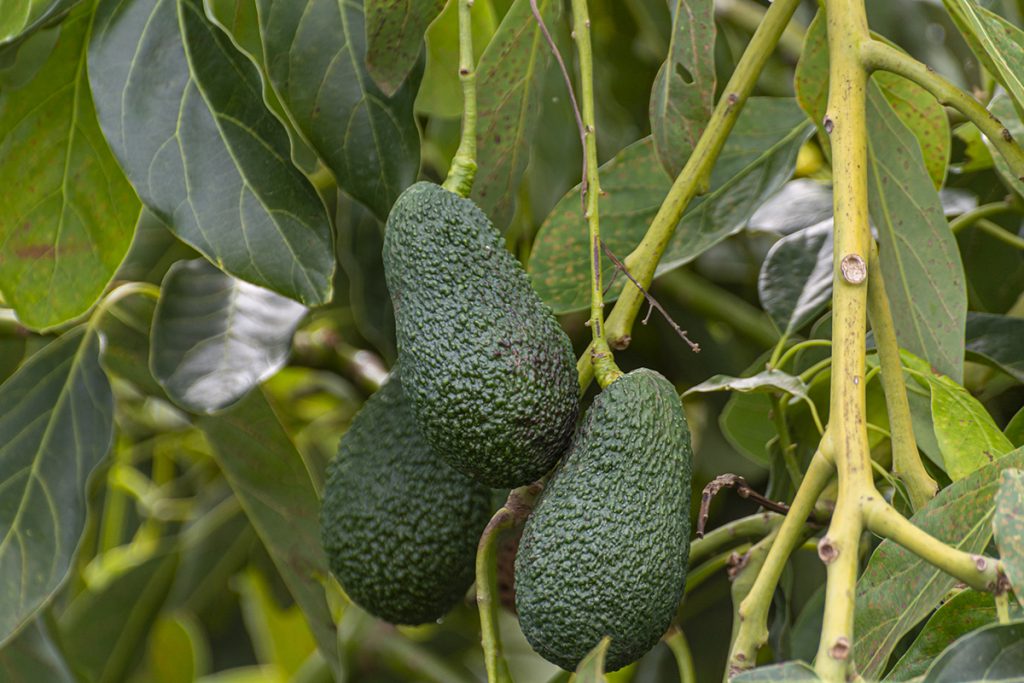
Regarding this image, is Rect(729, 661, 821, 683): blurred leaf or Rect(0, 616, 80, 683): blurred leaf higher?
Rect(729, 661, 821, 683): blurred leaf

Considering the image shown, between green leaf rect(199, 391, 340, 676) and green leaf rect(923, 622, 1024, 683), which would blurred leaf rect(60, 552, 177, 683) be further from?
green leaf rect(923, 622, 1024, 683)

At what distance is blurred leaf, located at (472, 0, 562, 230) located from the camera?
914mm

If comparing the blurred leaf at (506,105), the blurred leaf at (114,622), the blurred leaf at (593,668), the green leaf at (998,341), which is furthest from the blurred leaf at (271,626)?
the blurred leaf at (593,668)

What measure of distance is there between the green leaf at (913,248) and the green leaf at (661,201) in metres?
0.15

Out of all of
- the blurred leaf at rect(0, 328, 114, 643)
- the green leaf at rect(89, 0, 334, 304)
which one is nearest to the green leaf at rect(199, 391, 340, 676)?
the blurred leaf at rect(0, 328, 114, 643)

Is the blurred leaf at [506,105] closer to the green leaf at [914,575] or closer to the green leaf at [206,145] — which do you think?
the green leaf at [206,145]

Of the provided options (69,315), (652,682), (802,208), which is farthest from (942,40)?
(69,315)

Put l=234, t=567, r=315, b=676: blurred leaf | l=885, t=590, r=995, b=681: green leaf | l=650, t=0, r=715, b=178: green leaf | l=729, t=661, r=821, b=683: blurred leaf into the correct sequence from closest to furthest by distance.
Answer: l=729, t=661, r=821, b=683: blurred leaf, l=885, t=590, r=995, b=681: green leaf, l=650, t=0, r=715, b=178: green leaf, l=234, t=567, r=315, b=676: blurred leaf

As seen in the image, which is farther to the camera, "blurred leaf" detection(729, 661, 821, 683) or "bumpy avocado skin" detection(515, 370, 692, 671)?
"bumpy avocado skin" detection(515, 370, 692, 671)

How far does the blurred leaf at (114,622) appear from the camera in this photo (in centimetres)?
148

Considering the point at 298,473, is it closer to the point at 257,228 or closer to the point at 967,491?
the point at 257,228

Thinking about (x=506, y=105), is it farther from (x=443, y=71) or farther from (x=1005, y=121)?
(x=1005, y=121)

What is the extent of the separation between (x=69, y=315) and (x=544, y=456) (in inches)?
16.7

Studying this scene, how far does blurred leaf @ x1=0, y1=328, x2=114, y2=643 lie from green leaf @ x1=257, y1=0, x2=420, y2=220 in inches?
15.2
